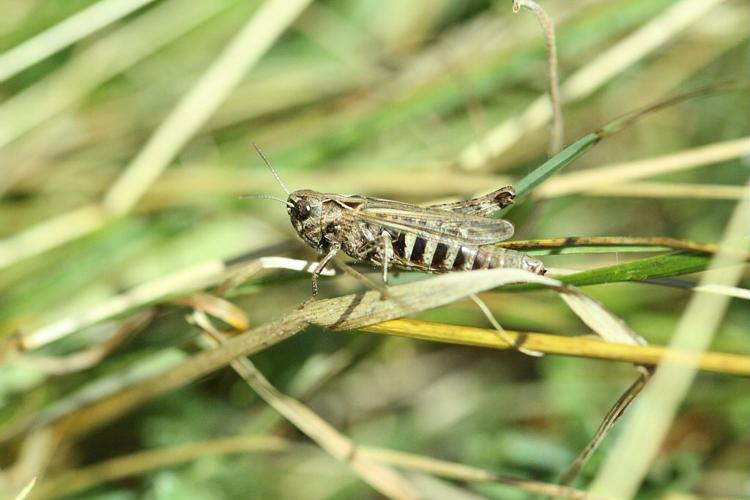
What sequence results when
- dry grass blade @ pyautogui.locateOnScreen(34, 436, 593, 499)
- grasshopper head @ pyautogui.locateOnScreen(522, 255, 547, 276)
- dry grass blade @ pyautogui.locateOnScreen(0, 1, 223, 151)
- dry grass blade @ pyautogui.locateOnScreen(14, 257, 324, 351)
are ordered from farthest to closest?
dry grass blade @ pyautogui.locateOnScreen(0, 1, 223, 151) → dry grass blade @ pyautogui.locateOnScreen(34, 436, 593, 499) → dry grass blade @ pyautogui.locateOnScreen(14, 257, 324, 351) → grasshopper head @ pyautogui.locateOnScreen(522, 255, 547, 276)

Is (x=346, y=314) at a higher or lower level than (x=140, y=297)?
lower

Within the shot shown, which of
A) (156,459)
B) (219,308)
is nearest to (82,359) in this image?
(156,459)

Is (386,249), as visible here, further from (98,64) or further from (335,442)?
(98,64)

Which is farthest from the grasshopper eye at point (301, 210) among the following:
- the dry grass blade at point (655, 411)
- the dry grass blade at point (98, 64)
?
the dry grass blade at point (98, 64)

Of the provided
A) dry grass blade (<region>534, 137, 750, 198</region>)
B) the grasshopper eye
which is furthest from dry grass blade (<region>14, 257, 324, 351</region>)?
dry grass blade (<region>534, 137, 750, 198</region>)

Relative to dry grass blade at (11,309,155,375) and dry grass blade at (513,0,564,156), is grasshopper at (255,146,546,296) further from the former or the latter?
dry grass blade at (11,309,155,375)

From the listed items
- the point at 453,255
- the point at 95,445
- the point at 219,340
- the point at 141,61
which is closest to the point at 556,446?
the point at 453,255

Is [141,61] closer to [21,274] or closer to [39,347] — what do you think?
[21,274]
